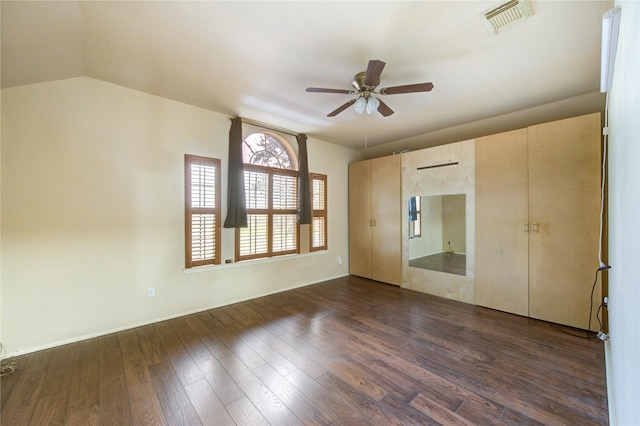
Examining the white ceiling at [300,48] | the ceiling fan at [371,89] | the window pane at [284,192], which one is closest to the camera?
the white ceiling at [300,48]

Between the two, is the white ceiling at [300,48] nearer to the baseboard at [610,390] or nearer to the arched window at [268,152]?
the arched window at [268,152]

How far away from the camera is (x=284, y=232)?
4.42 metres

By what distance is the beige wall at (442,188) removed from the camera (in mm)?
3703

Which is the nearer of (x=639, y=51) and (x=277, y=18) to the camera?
(x=639, y=51)

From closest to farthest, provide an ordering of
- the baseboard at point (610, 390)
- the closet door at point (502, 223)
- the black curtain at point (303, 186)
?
the baseboard at point (610, 390) < the closet door at point (502, 223) < the black curtain at point (303, 186)

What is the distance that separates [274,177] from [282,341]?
261cm

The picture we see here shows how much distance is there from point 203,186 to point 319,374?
2820mm

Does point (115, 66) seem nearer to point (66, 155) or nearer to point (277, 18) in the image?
point (66, 155)

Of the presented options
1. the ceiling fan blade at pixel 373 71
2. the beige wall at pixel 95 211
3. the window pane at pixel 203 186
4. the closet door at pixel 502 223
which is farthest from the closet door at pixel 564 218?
the window pane at pixel 203 186

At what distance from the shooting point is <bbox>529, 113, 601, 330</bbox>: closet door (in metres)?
2.77

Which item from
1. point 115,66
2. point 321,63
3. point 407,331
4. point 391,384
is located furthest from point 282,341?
point 115,66

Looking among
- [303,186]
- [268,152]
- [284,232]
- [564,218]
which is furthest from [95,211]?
[564,218]

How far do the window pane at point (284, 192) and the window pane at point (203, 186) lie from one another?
1.03 metres

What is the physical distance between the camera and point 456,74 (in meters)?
2.64
